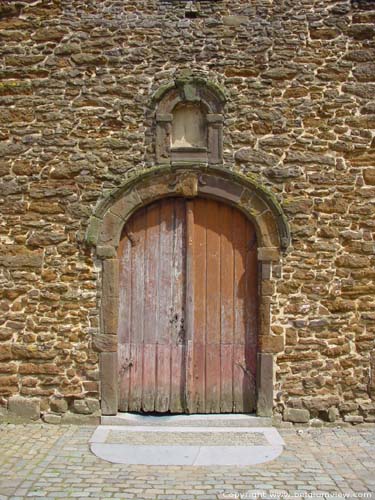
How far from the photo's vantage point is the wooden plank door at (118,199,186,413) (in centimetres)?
590

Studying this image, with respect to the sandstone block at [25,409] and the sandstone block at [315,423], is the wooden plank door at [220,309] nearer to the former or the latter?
the sandstone block at [315,423]

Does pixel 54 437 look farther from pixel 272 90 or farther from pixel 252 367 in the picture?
pixel 272 90

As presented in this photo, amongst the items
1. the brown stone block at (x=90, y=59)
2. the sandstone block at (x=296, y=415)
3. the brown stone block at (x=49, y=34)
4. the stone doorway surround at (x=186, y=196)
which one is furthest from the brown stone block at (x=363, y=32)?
the sandstone block at (x=296, y=415)

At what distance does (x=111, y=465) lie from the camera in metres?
4.55

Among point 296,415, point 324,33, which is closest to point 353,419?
point 296,415

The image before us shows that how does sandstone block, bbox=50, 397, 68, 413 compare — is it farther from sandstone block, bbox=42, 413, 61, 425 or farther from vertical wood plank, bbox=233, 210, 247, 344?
vertical wood plank, bbox=233, 210, 247, 344

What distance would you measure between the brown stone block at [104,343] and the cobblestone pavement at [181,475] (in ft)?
3.17

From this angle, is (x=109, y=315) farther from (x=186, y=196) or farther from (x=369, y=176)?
(x=369, y=176)

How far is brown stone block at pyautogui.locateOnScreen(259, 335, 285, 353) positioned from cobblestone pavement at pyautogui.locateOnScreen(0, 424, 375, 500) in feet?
3.14

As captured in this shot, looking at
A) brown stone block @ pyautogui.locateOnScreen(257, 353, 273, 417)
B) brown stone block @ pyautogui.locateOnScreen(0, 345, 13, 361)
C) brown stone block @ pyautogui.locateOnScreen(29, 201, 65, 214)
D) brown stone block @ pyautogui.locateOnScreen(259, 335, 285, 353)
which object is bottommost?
brown stone block @ pyautogui.locateOnScreen(257, 353, 273, 417)

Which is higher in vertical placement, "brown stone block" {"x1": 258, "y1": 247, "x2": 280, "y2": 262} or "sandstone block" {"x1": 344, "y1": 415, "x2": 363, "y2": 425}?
"brown stone block" {"x1": 258, "y1": 247, "x2": 280, "y2": 262}

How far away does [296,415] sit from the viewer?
5.69 meters

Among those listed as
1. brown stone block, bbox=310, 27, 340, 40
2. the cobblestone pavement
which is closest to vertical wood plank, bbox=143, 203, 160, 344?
the cobblestone pavement

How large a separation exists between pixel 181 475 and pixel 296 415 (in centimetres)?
183
